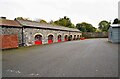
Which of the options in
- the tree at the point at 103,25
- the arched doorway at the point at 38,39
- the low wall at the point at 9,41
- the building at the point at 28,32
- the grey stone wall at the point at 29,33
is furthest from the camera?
the tree at the point at 103,25

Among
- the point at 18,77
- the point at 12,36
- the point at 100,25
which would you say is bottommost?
the point at 18,77

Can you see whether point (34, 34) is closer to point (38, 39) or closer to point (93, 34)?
point (38, 39)

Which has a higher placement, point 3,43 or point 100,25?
point 100,25

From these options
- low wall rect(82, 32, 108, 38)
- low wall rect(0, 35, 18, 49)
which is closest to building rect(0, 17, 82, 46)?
low wall rect(0, 35, 18, 49)

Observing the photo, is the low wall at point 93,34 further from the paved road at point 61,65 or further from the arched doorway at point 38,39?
the paved road at point 61,65

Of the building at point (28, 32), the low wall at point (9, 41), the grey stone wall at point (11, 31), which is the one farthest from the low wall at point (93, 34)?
the low wall at point (9, 41)

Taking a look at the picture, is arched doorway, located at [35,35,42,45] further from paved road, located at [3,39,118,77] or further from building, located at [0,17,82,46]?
paved road, located at [3,39,118,77]

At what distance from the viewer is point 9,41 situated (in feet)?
59.8

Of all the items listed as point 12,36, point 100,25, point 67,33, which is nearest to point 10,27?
point 12,36

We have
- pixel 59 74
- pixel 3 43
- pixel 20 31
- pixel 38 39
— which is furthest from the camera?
pixel 38 39

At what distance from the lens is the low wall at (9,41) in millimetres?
17425

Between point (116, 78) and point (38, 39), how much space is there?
19526 mm

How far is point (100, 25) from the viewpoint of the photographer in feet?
346

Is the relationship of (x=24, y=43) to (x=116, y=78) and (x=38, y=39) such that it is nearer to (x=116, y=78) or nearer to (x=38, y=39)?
(x=38, y=39)
